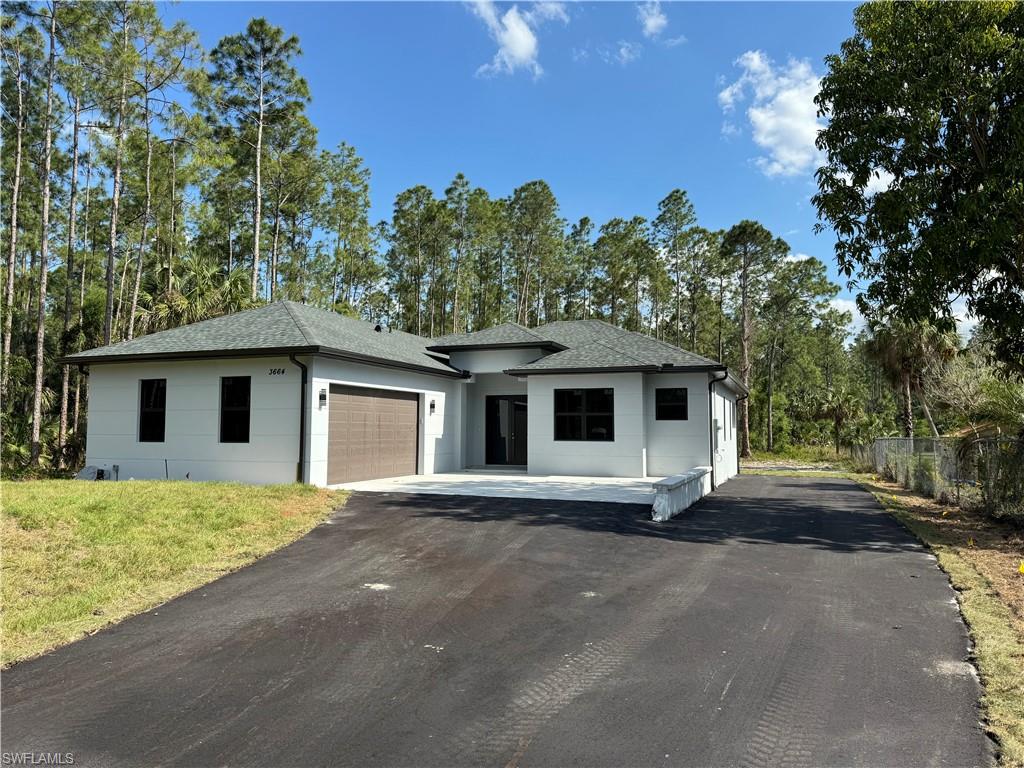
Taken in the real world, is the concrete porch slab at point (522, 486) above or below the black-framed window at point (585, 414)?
below

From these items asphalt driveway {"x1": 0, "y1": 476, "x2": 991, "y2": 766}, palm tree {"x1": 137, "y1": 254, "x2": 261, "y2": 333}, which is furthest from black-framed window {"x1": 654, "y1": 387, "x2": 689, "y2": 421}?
palm tree {"x1": 137, "y1": 254, "x2": 261, "y2": 333}

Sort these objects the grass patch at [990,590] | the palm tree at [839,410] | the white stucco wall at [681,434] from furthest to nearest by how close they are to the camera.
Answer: the palm tree at [839,410] < the white stucco wall at [681,434] < the grass patch at [990,590]

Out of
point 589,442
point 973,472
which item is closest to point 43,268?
point 589,442

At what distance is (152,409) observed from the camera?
13.7 metres

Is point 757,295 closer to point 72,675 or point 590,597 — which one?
point 590,597

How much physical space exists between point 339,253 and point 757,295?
84.7 feet

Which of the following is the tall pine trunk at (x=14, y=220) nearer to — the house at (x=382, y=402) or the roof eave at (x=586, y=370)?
the house at (x=382, y=402)

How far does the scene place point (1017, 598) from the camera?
566 cm

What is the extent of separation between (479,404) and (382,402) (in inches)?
201

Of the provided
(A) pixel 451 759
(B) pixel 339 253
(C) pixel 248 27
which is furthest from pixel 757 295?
(A) pixel 451 759

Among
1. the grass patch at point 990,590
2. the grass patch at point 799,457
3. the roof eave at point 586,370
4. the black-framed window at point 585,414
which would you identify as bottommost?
the grass patch at point 799,457

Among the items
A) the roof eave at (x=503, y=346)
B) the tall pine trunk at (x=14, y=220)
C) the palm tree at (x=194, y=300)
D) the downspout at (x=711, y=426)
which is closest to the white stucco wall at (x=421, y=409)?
the roof eave at (x=503, y=346)

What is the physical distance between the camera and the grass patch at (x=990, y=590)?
3383 mm

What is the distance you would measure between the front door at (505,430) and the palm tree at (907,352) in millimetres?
12872
